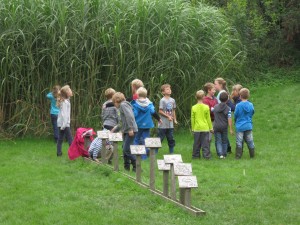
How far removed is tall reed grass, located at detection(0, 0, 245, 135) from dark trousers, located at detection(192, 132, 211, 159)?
2982 mm

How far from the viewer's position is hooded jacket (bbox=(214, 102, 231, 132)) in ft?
42.4

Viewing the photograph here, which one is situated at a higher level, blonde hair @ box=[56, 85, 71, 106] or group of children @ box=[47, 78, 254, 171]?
blonde hair @ box=[56, 85, 71, 106]

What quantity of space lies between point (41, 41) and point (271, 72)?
1659 centimetres

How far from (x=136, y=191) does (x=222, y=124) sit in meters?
3.99

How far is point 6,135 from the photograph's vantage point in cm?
1552

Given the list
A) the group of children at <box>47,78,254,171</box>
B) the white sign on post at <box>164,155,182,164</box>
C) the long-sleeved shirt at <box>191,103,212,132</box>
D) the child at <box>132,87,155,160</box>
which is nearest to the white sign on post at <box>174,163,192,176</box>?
the white sign on post at <box>164,155,182,164</box>

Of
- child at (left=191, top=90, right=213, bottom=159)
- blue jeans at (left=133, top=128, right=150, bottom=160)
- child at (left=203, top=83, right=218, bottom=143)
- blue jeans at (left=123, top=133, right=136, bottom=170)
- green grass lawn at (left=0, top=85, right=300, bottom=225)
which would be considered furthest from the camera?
child at (left=203, top=83, right=218, bottom=143)

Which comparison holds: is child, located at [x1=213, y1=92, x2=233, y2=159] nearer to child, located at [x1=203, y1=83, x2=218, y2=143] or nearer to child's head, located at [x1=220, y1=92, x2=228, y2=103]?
child's head, located at [x1=220, y1=92, x2=228, y2=103]

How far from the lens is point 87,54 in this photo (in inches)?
610

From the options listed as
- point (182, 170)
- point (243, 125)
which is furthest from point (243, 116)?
point (182, 170)

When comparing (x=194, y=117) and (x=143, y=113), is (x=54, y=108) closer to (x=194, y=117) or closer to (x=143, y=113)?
(x=143, y=113)

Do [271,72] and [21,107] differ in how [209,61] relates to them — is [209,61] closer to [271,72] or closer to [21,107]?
[21,107]

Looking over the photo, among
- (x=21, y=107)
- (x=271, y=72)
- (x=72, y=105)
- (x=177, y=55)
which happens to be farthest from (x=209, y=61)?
(x=271, y=72)

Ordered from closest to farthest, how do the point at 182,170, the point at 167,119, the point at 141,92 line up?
1. the point at 182,170
2. the point at 141,92
3. the point at 167,119
